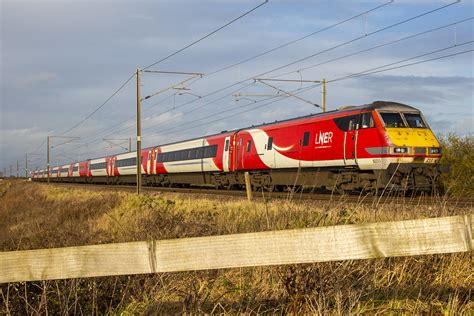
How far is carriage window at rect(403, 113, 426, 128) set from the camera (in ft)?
52.1

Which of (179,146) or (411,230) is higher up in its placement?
(179,146)

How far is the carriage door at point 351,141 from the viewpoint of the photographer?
50.7 feet

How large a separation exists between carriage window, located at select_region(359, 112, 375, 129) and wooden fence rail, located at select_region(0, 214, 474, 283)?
41.9 ft

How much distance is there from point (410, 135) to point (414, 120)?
35.0 inches

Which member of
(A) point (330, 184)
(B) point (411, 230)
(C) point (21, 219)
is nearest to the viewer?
(B) point (411, 230)

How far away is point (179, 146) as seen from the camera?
30422mm

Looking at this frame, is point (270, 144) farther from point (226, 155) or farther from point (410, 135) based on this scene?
point (410, 135)

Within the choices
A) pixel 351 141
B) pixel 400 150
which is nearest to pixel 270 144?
pixel 351 141

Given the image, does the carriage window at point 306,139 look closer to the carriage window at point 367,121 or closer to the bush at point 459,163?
the carriage window at point 367,121

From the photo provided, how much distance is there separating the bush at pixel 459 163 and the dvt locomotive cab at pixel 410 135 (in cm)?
180

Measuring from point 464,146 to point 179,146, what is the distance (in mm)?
16625

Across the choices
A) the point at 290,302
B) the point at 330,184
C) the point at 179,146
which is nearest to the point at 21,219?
the point at 179,146

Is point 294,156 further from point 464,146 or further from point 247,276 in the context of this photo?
point 247,276

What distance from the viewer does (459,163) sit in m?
18.5
